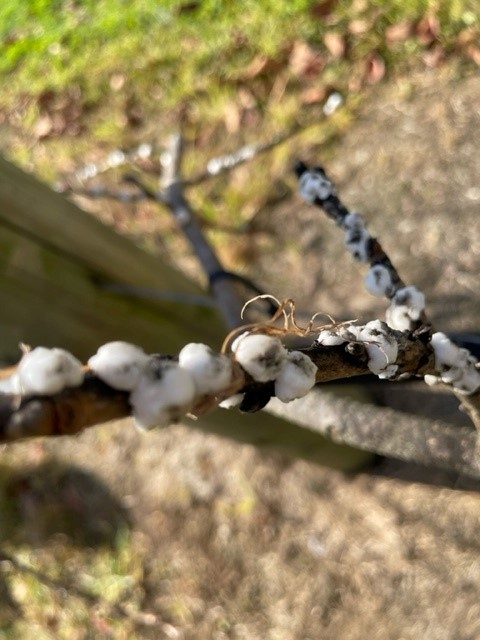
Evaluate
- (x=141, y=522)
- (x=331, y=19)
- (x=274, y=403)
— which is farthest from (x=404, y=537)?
(x=331, y=19)

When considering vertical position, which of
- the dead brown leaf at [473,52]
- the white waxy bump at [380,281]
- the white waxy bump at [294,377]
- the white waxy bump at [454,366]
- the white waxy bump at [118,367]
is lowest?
the white waxy bump at [118,367]

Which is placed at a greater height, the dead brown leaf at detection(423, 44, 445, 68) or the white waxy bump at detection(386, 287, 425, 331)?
the dead brown leaf at detection(423, 44, 445, 68)

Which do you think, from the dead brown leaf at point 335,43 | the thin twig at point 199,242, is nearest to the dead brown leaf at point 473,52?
the dead brown leaf at point 335,43

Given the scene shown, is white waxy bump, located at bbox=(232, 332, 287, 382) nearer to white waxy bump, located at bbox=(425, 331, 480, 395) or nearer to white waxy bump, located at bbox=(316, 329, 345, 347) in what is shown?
white waxy bump, located at bbox=(316, 329, 345, 347)

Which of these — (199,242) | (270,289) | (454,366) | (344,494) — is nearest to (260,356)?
(454,366)

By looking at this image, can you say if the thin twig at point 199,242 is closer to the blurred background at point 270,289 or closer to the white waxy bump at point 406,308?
the blurred background at point 270,289

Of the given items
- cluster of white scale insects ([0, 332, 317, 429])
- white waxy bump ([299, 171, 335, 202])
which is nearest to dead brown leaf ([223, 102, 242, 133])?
white waxy bump ([299, 171, 335, 202])

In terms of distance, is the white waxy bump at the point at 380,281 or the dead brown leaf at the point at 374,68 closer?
the white waxy bump at the point at 380,281
